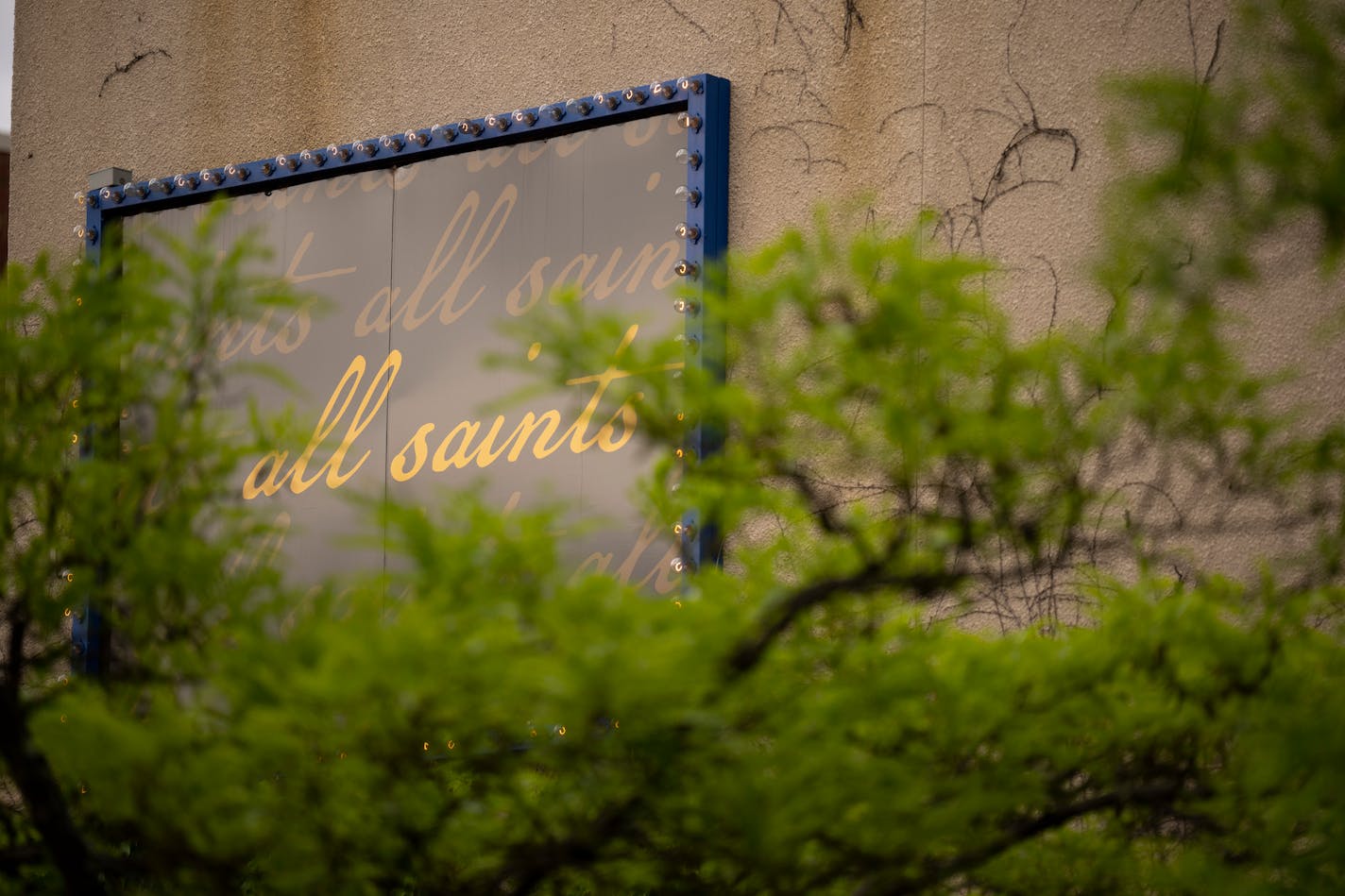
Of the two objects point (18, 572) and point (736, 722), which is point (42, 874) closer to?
point (18, 572)

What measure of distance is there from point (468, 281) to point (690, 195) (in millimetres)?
496

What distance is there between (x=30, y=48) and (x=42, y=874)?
9.58 ft

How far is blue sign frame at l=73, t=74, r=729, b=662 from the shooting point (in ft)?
8.04

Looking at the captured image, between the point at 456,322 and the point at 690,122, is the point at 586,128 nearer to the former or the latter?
the point at 690,122

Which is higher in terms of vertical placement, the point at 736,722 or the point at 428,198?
the point at 428,198

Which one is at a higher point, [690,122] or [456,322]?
[690,122]

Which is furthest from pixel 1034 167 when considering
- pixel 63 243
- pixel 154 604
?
pixel 63 243

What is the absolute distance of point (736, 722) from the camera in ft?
3.18

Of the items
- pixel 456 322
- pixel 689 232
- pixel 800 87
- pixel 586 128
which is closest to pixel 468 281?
pixel 456 322

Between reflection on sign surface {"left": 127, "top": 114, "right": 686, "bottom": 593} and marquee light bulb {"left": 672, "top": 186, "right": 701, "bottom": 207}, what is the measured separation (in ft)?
0.08

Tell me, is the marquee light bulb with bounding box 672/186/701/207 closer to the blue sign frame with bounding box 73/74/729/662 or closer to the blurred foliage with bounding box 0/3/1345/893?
the blue sign frame with bounding box 73/74/729/662

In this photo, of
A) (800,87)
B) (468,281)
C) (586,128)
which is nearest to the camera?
(800,87)

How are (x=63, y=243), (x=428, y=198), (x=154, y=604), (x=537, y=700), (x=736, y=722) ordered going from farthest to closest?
(x=63, y=243)
(x=428, y=198)
(x=154, y=604)
(x=736, y=722)
(x=537, y=700)

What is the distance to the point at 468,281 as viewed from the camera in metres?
2.74
